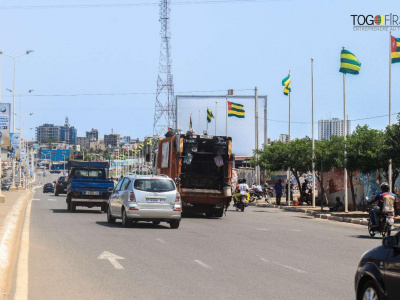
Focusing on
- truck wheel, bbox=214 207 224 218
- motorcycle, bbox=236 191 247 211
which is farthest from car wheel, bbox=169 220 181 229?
motorcycle, bbox=236 191 247 211

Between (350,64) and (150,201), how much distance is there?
57.0 ft

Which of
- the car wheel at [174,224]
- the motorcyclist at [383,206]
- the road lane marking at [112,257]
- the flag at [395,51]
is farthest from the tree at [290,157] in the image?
the road lane marking at [112,257]

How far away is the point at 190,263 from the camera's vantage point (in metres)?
14.4

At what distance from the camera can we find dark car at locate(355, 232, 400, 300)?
7.14 meters

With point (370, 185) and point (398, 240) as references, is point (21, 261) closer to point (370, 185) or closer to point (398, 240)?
point (398, 240)

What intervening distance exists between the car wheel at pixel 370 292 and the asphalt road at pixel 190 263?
2542 mm

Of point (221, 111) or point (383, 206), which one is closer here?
point (383, 206)

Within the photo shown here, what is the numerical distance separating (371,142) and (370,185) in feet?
18.1

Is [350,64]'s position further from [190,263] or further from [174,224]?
[190,263]

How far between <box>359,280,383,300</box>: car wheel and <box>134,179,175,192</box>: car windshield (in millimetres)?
16521

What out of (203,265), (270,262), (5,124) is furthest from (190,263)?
(5,124)

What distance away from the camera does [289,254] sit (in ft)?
54.4

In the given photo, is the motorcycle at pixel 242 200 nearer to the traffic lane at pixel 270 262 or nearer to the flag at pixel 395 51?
the flag at pixel 395 51

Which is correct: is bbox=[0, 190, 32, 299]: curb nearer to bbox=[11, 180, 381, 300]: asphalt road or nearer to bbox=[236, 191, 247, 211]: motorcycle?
bbox=[11, 180, 381, 300]: asphalt road
